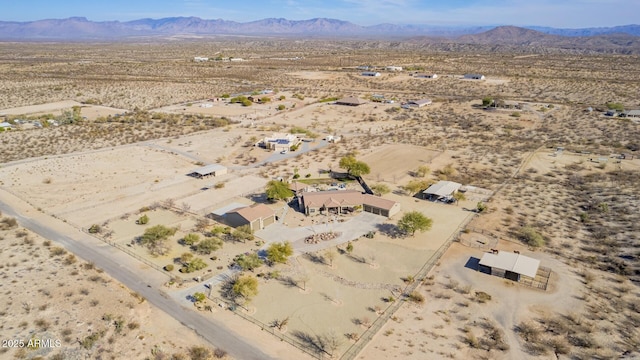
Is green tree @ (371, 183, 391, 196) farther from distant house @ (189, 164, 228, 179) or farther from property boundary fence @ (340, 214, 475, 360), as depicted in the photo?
distant house @ (189, 164, 228, 179)

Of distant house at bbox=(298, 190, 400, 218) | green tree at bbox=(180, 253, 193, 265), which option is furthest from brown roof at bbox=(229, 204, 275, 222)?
green tree at bbox=(180, 253, 193, 265)

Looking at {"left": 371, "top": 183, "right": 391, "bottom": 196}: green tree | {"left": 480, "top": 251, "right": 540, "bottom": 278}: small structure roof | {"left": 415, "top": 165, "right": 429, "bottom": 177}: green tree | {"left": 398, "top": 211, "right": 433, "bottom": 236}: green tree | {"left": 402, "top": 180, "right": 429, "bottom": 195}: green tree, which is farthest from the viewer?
{"left": 415, "top": 165, "right": 429, "bottom": 177}: green tree

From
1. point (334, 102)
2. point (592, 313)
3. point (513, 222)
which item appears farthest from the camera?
point (334, 102)

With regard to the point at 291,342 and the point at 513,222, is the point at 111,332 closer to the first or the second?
the point at 291,342

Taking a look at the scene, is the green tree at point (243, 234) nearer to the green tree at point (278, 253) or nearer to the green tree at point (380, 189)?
the green tree at point (278, 253)

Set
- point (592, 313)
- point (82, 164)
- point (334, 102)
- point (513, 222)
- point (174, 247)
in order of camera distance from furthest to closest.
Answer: point (334, 102)
point (82, 164)
point (513, 222)
point (174, 247)
point (592, 313)

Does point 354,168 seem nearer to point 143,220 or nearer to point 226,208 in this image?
point 226,208

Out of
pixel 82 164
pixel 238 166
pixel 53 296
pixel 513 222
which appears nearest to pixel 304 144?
pixel 238 166
